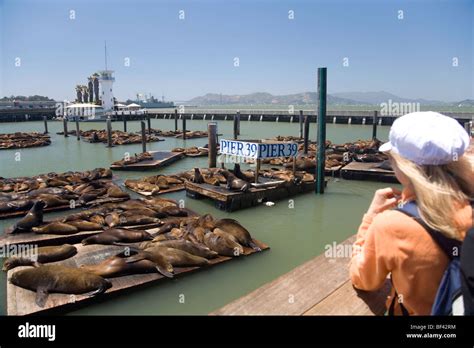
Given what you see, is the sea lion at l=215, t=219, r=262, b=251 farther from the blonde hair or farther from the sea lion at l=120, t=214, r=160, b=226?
the blonde hair

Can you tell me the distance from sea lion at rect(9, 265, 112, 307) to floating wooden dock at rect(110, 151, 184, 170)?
1037cm

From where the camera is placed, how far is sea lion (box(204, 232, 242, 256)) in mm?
5848

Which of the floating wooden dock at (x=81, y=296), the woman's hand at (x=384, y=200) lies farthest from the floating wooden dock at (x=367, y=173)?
the woman's hand at (x=384, y=200)

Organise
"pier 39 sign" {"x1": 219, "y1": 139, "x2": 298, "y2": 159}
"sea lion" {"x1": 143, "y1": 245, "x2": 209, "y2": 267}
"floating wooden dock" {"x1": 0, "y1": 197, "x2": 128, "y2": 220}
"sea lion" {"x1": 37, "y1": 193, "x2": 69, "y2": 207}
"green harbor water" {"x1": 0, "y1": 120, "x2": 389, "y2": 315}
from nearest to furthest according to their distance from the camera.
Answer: "green harbor water" {"x1": 0, "y1": 120, "x2": 389, "y2": 315}
"sea lion" {"x1": 143, "y1": 245, "x2": 209, "y2": 267}
"floating wooden dock" {"x1": 0, "y1": 197, "x2": 128, "y2": 220}
"sea lion" {"x1": 37, "y1": 193, "x2": 69, "y2": 207}
"pier 39 sign" {"x1": 219, "y1": 139, "x2": 298, "y2": 159}

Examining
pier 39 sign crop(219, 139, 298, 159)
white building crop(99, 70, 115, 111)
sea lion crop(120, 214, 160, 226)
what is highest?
white building crop(99, 70, 115, 111)

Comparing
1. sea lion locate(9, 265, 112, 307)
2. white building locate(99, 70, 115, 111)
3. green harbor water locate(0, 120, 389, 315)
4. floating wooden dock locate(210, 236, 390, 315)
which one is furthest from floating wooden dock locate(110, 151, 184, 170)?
white building locate(99, 70, 115, 111)

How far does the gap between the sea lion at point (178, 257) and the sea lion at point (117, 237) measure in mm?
769

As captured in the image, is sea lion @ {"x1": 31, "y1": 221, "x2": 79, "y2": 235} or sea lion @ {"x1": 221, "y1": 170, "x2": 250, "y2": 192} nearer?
sea lion @ {"x1": 31, "y1": 221, "x2": 79, "y2": 235}

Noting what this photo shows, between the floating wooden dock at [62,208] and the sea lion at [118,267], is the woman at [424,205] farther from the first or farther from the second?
the floating wooden dock at [62,208]

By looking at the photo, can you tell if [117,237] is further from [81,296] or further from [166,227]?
[81,296]

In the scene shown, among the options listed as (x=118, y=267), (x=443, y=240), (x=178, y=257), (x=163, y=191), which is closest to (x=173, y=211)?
(x=178, y=257)
